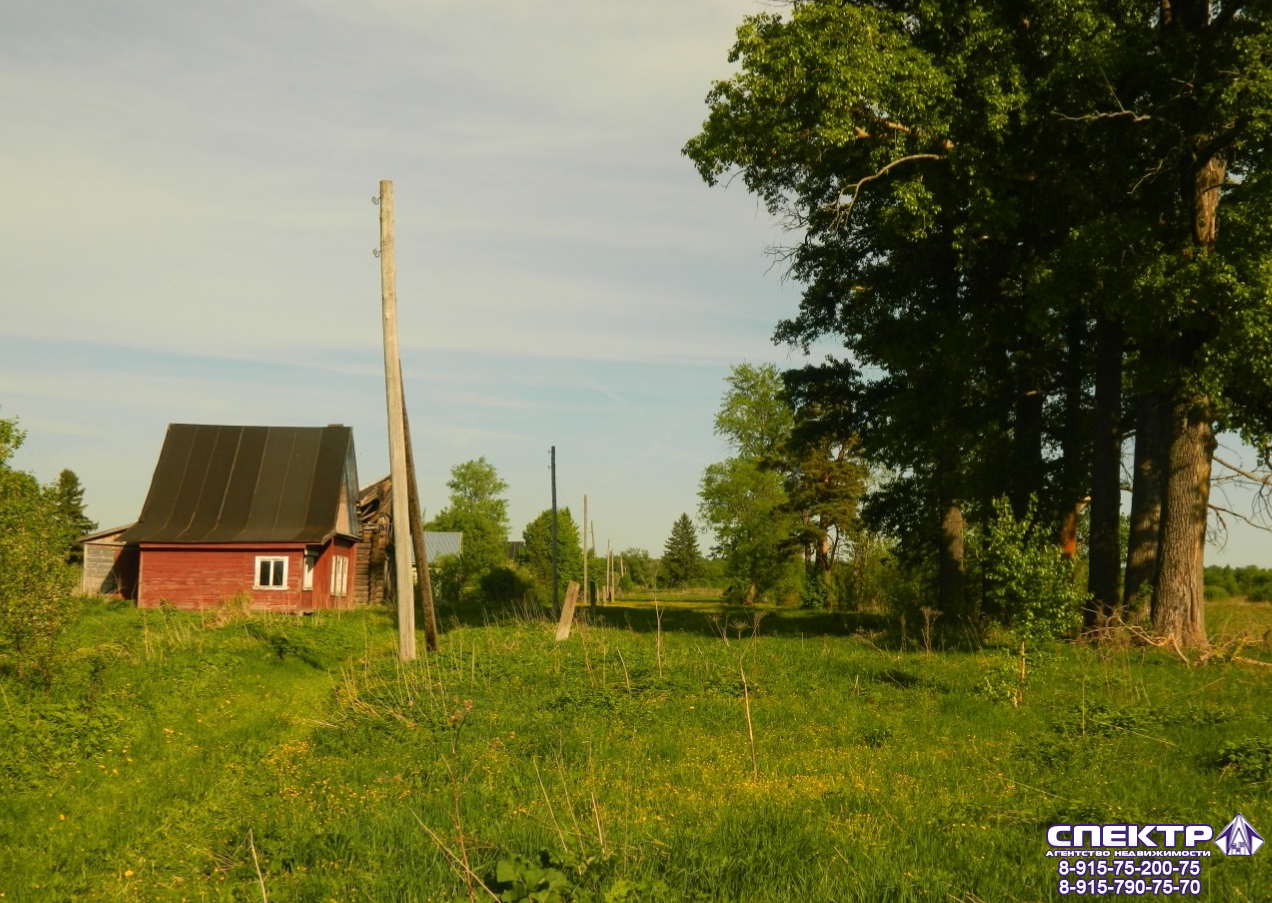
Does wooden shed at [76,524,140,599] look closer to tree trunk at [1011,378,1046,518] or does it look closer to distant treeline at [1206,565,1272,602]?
tree trunk at [1011,378,1046,518]

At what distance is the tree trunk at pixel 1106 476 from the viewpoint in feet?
63.7

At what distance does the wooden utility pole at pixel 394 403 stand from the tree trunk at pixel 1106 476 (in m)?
13.1

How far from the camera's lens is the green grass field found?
23.5 ft

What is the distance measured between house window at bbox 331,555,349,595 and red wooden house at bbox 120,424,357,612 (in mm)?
41

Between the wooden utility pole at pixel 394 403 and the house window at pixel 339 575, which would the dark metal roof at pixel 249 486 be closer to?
the house window at pixel 339 575

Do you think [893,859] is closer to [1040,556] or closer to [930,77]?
[1040,556]

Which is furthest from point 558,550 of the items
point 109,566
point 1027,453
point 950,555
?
point 1027,453

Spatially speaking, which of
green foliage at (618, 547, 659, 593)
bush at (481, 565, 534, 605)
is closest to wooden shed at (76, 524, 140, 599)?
bush at (481, 565, 534, 605)

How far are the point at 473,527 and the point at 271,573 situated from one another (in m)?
39.1

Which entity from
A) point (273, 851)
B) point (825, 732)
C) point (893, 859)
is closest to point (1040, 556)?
point (825, 732)

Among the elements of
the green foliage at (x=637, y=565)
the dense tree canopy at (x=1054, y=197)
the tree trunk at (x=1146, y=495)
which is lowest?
the green foliage at (x=637, y=565)

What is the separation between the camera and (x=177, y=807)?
32.9 ft

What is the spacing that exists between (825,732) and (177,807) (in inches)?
288


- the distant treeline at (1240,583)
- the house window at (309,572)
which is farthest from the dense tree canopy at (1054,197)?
the distant treeline at (1240,583)
